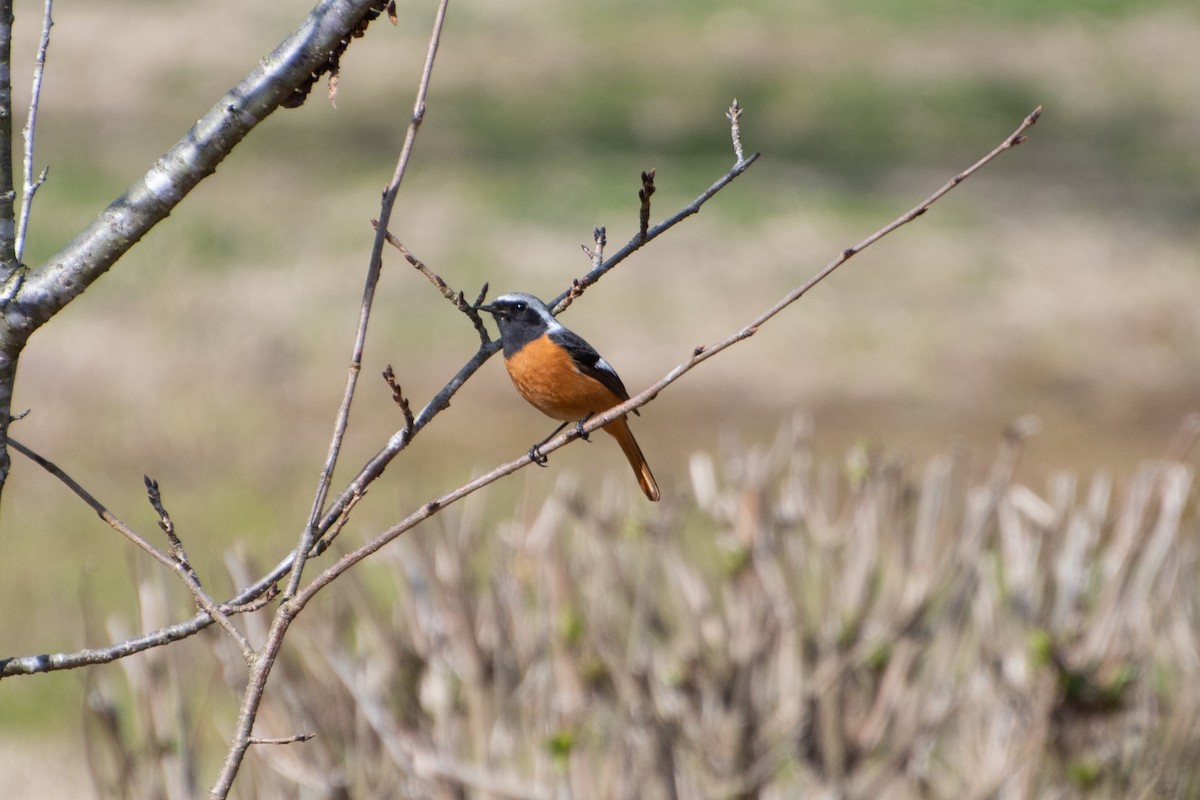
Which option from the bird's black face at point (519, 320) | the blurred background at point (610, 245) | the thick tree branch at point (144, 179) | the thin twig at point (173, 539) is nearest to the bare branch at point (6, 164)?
the thick tree branch at point (144, 179)

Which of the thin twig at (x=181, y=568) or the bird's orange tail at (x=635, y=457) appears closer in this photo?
the thin twig at (x=181, y=568)

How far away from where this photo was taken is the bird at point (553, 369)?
3.91 metres

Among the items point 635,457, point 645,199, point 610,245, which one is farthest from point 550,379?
point 610,245

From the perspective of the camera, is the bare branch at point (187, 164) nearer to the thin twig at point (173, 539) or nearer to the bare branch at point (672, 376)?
the thin twig at point (173, 539)

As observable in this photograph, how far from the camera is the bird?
3.91m

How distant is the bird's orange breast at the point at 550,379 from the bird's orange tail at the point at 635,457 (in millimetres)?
127

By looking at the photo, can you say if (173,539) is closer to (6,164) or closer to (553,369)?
(6,164)

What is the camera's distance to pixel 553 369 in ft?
12.9

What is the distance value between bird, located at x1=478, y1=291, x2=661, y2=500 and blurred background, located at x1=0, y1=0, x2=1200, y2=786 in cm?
404

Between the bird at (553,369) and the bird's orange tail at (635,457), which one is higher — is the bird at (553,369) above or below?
above

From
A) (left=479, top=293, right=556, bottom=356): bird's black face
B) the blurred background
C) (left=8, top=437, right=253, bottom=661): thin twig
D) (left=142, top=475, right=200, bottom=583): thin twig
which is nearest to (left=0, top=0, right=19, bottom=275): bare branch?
(left=8, top=437, right=253, bottom=661): thin twig

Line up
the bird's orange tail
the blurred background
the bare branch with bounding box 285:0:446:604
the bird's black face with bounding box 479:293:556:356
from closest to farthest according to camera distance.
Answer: the bare branch with bounding box 285:0:446:604
the bird's orange tail
the bird's black face with bounding box 479:293:556:356
the blurred background

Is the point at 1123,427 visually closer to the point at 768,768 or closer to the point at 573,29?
the point at 768,768

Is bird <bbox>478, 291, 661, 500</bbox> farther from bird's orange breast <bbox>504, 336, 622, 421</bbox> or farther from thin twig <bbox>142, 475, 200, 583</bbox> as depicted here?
thin twig <bbox>142, 475, 200, 583</bbox>
